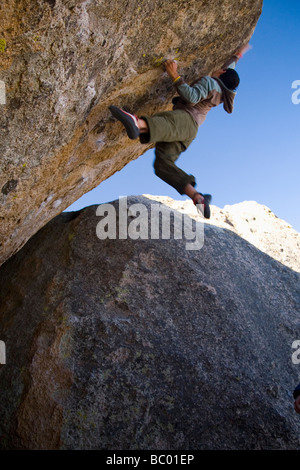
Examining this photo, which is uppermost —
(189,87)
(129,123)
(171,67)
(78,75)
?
(171,67)

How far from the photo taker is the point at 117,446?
16.4ft

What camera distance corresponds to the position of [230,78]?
6922mm

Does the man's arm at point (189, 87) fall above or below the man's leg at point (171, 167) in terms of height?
above

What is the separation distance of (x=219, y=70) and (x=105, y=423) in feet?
18.9

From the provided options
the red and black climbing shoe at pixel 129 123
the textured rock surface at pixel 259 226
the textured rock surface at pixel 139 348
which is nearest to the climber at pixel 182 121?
the red and black climbing shoe at pixel 129 123

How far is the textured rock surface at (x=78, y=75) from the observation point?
4496 millimetres

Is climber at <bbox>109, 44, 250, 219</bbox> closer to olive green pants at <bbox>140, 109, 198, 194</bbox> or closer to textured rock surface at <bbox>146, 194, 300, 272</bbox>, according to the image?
olive green pants at <bbox>140, 109, 198, 194</bbox>

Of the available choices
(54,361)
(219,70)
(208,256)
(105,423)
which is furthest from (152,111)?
(105,423)

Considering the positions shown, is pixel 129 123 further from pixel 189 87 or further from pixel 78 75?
pixel 189 87

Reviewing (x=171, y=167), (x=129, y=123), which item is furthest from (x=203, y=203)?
(x=129, y=123)

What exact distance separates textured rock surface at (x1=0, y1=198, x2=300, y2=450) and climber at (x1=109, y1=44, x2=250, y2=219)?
141 cm

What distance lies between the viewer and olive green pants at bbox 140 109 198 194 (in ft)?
19.4

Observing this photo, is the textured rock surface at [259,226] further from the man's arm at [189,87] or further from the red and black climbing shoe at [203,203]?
the man's arm at [189,87]

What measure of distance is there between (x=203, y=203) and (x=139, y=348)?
2218 millimetres
